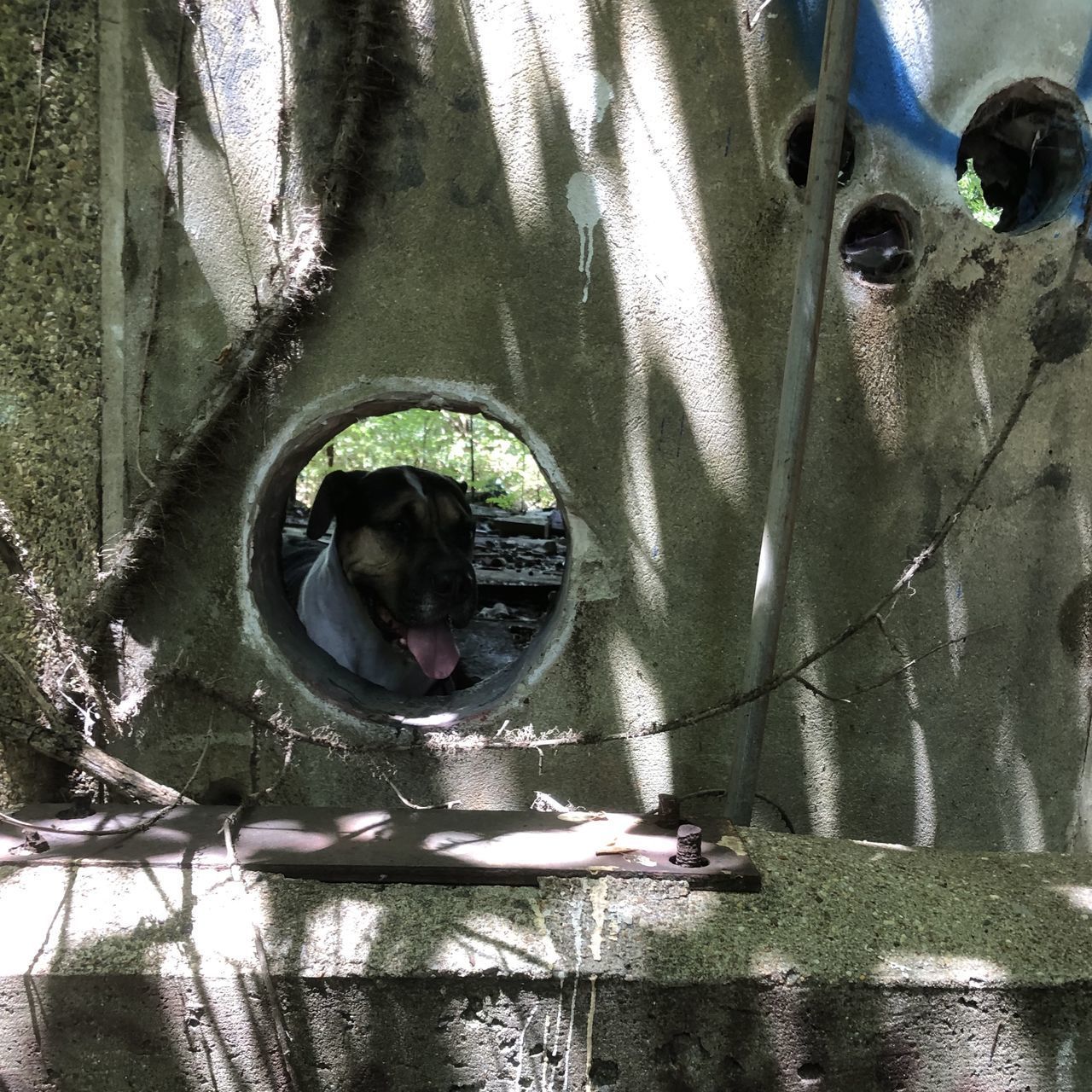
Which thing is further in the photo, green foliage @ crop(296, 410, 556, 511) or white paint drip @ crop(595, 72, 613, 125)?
green foliage @ crop(296, 410, 556, 511)

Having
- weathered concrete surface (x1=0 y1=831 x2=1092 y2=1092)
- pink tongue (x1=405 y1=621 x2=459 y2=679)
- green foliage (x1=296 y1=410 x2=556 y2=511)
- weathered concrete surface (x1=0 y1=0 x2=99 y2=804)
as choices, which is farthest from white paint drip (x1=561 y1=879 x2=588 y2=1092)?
green foliage (x1=296 y1=410 x2=556 y2=511)

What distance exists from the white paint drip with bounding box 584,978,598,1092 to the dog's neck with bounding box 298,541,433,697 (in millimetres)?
2328

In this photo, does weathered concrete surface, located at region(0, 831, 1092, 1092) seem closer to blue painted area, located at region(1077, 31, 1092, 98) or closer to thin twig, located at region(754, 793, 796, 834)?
thin twig, located at region(754, 793, 796, 834)

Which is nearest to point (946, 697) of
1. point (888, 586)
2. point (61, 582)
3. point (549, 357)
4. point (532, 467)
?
point (888, 586)

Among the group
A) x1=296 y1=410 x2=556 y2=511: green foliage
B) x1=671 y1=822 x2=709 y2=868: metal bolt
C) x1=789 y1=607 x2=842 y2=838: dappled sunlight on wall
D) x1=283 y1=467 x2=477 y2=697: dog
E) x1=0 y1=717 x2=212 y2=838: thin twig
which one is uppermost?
x1=296 y1=410 x2=556 y2=511: green foliage

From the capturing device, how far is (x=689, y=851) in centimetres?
188

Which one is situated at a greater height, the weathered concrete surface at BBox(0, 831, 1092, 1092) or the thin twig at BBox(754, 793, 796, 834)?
the thin twig at BBox(754, 793, 796, 834)

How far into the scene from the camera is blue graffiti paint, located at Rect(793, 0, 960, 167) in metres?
2.41

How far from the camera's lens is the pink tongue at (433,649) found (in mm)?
3918

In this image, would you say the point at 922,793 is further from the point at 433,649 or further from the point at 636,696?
the point at 433,649

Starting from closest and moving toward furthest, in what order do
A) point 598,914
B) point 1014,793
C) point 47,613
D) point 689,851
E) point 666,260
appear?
1. point 598,914
2. point 689,851
3. point 47,613
4. point 666,260
5. point 1014,793

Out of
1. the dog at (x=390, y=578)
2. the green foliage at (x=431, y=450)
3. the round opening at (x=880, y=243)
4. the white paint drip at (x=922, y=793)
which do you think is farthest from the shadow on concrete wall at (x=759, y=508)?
the green foliage at (x=431, y=450)

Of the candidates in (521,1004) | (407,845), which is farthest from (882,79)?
(521,1004)

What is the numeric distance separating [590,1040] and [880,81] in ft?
7.97
